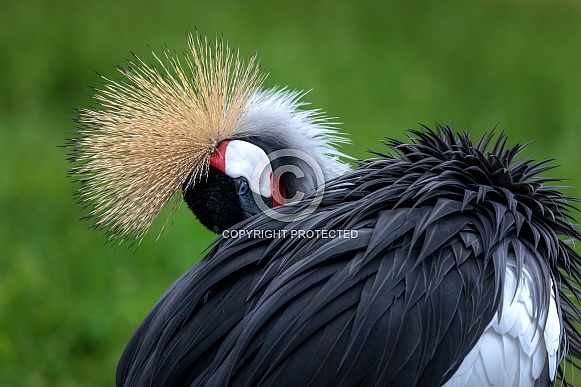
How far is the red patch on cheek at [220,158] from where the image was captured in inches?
68.7

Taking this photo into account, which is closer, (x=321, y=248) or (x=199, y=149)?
(x=321, y=248)

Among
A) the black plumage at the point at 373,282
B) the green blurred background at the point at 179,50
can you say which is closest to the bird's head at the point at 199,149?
the black plumage at the point at 373,282

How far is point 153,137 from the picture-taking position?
5.96 feet

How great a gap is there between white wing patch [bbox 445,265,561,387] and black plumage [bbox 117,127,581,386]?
0.06ft

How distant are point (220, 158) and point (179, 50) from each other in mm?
2849

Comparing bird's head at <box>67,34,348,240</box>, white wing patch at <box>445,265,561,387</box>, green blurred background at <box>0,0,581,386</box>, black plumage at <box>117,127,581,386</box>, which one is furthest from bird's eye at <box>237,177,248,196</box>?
green blurred background at <box>0,0,581,386</box>

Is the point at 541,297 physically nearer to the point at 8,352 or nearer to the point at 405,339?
the point at 405,339

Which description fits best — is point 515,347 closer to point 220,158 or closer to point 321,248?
point 321,248

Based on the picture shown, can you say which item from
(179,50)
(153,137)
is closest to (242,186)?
(153,137)

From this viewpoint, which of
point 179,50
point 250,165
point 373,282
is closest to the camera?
point 373,282

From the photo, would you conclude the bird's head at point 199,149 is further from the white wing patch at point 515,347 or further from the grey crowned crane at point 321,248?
the white wing patch at point 515,347

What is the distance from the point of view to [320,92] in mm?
4332

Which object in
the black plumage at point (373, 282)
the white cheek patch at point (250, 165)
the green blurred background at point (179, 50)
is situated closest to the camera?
the black plumage at point (373, 282)

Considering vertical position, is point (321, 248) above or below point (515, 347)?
above
